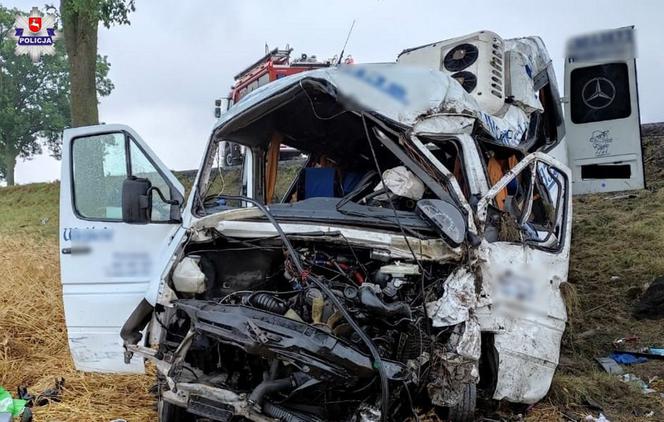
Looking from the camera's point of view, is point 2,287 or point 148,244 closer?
point 148,244

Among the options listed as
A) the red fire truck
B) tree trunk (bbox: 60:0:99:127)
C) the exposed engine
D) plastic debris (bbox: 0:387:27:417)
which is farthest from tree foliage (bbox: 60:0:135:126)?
the exposed engine

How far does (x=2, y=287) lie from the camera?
6.39 metres

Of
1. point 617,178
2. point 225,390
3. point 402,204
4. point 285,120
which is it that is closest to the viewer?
point 225,390

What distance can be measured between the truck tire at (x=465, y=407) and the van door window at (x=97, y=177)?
2539 mm

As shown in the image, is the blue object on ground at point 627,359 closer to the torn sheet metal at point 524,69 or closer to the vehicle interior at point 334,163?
the torn sheet metal at point 524,69

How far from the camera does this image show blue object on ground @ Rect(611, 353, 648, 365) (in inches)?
191

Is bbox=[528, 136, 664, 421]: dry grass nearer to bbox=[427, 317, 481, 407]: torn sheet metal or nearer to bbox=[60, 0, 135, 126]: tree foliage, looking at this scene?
bbox=[427, 317, 481, 407]: torn sheet metal

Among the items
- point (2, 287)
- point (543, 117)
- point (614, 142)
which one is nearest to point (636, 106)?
point (614, 142)

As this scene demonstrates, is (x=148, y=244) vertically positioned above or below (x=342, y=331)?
above

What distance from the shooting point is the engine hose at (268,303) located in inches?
125

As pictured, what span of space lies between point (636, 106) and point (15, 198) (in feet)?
44.9

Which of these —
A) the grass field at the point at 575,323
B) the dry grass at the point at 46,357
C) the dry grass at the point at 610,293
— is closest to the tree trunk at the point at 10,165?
the grass field at the point at 575,323

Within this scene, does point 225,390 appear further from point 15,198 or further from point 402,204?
point 15,198

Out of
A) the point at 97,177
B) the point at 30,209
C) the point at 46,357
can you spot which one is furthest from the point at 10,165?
the point at 97,177
